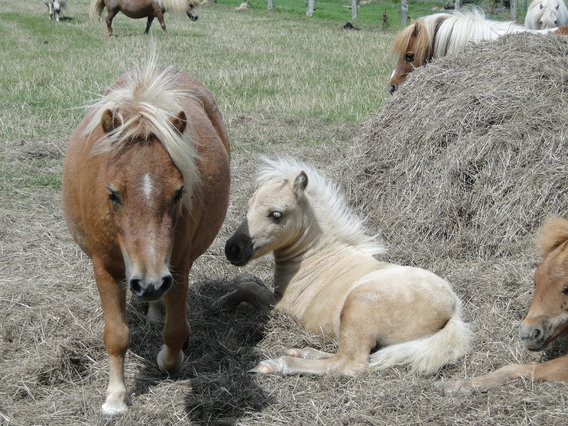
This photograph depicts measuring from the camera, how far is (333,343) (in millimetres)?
4258

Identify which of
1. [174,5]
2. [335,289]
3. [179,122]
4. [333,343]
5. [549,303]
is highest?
[174,5]

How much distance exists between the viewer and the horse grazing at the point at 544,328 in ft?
11.7

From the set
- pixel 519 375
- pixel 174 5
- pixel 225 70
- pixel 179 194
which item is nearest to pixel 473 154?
pixel 519 375

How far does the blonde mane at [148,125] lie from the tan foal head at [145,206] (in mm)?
33

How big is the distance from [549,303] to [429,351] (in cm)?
69

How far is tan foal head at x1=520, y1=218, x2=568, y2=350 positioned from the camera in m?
3.58

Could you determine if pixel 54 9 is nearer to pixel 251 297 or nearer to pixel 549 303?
pixel 251 297

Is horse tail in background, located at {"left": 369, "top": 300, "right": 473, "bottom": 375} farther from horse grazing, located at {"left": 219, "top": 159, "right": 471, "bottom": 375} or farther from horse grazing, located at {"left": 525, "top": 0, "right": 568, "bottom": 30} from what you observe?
horse grazing, located at {"left": 525, "top": 0, "right": 568, "bottom": 30}

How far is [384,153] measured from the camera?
629cm

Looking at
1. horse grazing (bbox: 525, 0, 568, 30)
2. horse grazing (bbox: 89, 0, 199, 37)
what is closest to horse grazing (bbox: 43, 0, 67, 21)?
horse grazing (bbox: 89, 0, 199, 37)

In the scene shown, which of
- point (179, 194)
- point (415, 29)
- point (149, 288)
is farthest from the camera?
point (415, 29)

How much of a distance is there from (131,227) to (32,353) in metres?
1.49

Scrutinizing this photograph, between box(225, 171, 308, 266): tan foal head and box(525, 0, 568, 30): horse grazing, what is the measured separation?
11902mm

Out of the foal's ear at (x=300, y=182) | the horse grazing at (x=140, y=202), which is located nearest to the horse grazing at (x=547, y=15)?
the foal's ear at (x=300, y=182)
